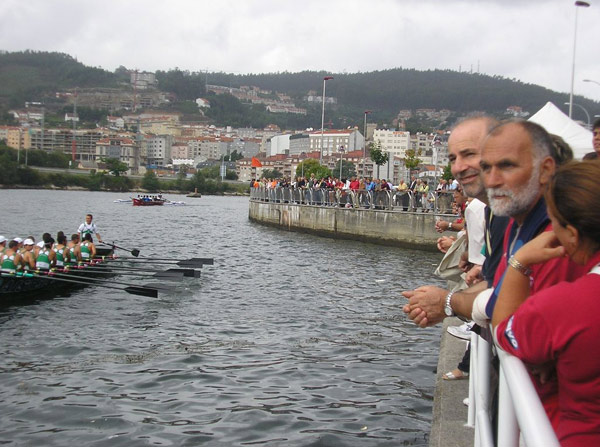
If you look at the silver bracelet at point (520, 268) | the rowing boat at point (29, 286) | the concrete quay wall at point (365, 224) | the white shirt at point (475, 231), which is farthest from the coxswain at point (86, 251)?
the silver bracelet at point (520, 268)

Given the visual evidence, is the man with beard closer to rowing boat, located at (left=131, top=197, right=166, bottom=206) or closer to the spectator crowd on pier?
the spectator crowd on pier

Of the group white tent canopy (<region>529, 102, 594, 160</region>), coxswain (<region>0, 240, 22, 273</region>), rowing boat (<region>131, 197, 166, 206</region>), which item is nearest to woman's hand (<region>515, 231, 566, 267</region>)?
white tent canopy (<region>529, 102, 594, 160</region>)

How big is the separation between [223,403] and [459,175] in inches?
229

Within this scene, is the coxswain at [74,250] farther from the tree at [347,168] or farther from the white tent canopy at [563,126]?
the tree at [347,168]

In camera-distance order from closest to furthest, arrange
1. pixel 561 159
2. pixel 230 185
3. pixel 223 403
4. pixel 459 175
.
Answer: pixel 561 159
pixel 459 175
pixel 223 403
pixel 230 185


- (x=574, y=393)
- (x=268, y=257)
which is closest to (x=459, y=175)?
(x=574, y=393)

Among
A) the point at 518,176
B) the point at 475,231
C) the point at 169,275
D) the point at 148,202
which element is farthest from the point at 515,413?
the point at 148,202

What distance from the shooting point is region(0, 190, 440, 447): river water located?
317 inches

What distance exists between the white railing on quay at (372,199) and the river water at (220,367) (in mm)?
11493

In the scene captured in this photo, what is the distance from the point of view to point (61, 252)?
18.8 meters

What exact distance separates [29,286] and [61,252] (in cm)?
224

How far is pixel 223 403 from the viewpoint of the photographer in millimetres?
9016

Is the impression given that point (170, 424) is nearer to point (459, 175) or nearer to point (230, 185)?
point (459, 175)

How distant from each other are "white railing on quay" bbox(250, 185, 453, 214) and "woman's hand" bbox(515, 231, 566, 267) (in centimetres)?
2846
